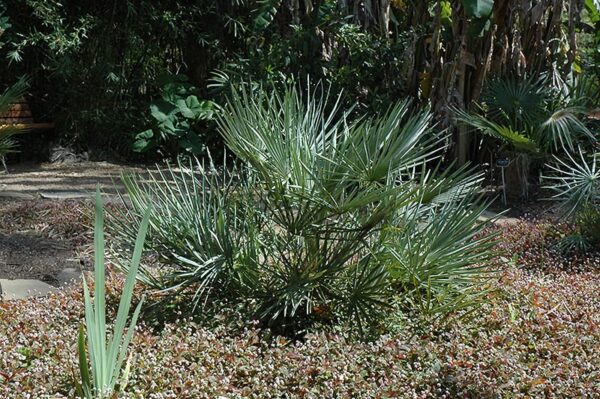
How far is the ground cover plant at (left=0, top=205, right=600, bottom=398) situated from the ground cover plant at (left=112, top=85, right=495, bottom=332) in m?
0.19

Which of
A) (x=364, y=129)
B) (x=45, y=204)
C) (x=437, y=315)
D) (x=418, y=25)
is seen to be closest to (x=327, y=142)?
(x=364, y=129)

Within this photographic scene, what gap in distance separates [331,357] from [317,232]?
72 centimetres

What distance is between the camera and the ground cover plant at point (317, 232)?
185 inches

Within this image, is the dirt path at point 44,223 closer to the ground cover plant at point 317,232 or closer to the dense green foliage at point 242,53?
the ground cover plant at point 317,232

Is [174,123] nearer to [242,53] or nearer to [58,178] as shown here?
[242,53]

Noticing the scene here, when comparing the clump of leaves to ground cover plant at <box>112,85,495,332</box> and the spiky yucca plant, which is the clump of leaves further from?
the spiky yucca plant

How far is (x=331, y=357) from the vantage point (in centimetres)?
428

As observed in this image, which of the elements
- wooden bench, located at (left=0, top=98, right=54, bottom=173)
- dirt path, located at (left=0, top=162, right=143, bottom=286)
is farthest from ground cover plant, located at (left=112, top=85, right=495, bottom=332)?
wooden bench, located at (left=0, top=98, right=54, bottom=173)

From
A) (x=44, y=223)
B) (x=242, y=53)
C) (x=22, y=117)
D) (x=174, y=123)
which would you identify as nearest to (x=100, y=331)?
(x=44, y=223)

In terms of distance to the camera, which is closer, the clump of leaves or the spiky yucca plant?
the spiky yucca plant

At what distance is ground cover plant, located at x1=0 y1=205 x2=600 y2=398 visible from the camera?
3.95 meters

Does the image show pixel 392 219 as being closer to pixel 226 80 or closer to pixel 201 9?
pixel 226 80

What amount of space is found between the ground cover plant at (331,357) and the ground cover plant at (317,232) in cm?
19

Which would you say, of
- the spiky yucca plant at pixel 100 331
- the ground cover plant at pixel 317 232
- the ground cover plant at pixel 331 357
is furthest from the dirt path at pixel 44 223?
the spiky yucca plant at pixel 100 331
